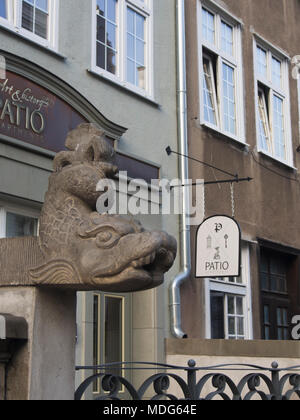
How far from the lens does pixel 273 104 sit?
1291cm

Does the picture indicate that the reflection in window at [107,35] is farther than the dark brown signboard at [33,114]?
Yes

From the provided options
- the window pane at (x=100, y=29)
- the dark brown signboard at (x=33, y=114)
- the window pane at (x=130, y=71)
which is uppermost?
the window pane at (x=100, y=29)

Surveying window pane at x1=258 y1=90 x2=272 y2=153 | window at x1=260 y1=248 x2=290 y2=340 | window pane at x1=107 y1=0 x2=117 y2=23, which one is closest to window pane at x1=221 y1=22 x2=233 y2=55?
window pane at x1=258 y1=90 x2=272 y2=153

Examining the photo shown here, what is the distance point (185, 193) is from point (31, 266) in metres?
6.98

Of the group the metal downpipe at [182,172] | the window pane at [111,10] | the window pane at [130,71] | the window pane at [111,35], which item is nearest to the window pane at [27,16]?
the window pane at [111,35]

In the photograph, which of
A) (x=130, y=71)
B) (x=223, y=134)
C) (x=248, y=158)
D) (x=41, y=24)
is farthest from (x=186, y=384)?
(x=248, y=158)

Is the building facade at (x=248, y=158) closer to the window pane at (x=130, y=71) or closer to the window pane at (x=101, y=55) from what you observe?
the window pane at (x=130, y=71)

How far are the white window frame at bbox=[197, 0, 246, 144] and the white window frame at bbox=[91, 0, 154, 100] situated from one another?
113cm

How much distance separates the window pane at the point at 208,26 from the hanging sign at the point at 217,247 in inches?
135

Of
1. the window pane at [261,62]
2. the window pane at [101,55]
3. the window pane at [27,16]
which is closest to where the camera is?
the window pane at [27,16]

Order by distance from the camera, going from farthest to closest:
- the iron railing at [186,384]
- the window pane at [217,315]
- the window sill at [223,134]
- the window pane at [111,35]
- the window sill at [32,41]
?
1. the window sill at [223,134]
2. the window pane at [217,315]
3. the window pane at [111,35]
4. the window sill at [32,41]
5. the iron railing at [186,384]

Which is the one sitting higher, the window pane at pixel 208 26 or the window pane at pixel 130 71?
the window pane at pixel 208 26

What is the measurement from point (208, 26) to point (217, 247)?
13.4 ft

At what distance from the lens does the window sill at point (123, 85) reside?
27.1ft
